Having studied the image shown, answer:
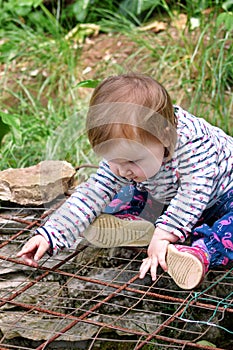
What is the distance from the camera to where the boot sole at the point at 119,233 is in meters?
1.91

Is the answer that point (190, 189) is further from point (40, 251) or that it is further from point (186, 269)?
point (40, 251)

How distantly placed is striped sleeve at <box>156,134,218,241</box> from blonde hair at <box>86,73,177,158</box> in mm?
127

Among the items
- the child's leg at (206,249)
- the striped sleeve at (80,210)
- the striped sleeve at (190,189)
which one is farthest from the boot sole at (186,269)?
the striped sleeve at (80,210)

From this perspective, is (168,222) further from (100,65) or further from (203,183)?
(100,65)

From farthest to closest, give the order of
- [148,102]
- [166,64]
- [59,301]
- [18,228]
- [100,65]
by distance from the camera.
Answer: [100,65] < [166,64] < [18,228] < [59,301] < [148,102]

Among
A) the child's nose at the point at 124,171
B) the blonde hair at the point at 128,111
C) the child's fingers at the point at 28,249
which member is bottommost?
the child's fingers at the point at 28,249

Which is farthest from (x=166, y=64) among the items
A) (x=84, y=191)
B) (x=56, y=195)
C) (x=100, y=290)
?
(x=100, y=290)

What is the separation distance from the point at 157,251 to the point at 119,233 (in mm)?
187

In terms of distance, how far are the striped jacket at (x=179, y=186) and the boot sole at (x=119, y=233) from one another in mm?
33

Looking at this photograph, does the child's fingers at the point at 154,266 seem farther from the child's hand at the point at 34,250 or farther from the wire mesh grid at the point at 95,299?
the child's hand at the point at 34,250

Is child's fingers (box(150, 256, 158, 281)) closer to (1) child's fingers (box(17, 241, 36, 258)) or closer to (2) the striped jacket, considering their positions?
(2) the striped jacket

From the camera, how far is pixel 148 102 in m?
1.67

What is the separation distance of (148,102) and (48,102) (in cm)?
163

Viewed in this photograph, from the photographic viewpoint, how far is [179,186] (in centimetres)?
186
